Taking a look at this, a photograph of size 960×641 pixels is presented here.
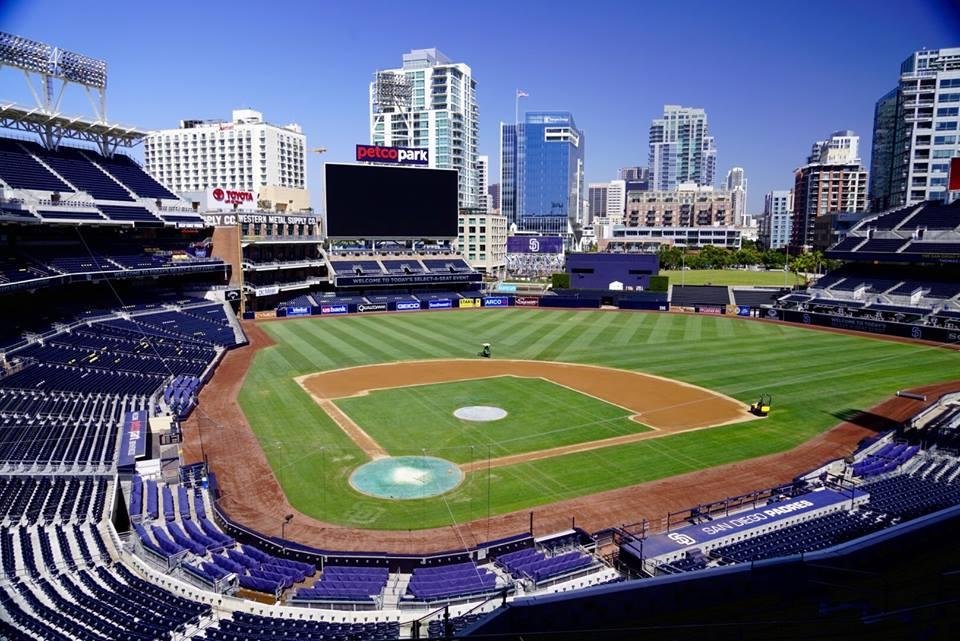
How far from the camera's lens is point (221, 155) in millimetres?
140750

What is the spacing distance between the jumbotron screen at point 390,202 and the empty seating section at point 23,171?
26.3 meters

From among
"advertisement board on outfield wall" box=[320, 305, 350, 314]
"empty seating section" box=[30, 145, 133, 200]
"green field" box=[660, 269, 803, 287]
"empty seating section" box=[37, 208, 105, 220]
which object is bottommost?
"advertisement board on outfield wall" box=[320, 305, 350, 314]

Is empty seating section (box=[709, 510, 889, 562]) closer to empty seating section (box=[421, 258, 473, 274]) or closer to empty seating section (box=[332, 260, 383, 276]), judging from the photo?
empty seating section (box=[332, 260, 383, 276])

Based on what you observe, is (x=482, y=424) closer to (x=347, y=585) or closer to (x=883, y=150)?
(x=347, y=585)

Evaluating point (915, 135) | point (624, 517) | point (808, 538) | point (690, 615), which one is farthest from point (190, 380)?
point (915, 135)

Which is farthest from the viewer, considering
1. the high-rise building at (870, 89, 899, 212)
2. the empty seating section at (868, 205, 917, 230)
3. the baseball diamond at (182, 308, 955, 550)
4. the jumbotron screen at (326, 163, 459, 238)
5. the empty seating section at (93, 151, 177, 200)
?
the high-rise building at (870, 89, 899, 212)

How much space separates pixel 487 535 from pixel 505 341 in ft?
110

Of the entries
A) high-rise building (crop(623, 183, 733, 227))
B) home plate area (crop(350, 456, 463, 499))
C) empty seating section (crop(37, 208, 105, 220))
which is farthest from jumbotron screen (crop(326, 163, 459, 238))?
high-rise building (crop(623, 183, 733, 227))

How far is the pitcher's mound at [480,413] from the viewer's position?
30844mm

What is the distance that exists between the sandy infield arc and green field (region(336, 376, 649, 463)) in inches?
26.7

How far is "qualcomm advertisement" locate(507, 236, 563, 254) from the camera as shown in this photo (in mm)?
89750

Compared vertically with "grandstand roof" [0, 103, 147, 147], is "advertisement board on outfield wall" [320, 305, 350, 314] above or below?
below

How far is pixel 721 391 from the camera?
36031 mm

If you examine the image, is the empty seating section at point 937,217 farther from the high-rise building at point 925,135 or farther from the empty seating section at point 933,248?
the high-rise building at point 925,135
